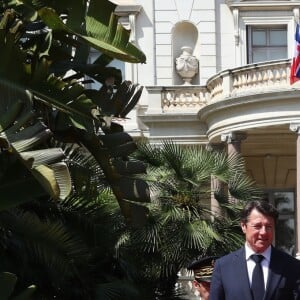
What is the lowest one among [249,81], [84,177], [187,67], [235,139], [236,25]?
[84,177]

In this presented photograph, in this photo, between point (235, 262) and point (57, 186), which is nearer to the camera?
point (235, 262)

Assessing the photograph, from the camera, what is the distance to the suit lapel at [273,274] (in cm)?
601

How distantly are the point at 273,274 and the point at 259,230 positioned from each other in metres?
0.27

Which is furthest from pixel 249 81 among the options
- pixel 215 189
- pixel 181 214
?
pixel 181 214

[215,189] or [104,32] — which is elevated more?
[104,32]

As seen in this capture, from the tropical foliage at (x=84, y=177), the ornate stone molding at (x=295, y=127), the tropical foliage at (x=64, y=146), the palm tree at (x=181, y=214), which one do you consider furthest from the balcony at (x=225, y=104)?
the tropical foliage at (x=64, y=146)

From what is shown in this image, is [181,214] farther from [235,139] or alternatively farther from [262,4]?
[262,4]

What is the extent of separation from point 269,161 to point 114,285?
17510mm

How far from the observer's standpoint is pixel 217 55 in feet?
100

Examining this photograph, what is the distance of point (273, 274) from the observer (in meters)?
6.04

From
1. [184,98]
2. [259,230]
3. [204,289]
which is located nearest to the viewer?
[259,230]

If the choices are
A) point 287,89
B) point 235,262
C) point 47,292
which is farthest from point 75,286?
point 287,89

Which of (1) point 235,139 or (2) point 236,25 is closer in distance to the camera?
(1) point 235,139

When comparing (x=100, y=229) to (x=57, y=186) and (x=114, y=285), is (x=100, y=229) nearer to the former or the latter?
(x=114, y=285)
